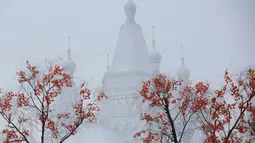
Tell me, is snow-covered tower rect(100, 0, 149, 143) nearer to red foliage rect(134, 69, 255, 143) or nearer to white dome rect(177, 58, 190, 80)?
white dome rect(177, 58, 190, 80)

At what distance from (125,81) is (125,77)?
0.55 metres

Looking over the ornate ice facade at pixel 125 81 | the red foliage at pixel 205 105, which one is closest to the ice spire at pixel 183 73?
the ornate ice facade at pixel 125 81

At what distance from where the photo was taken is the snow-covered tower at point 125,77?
7244cm

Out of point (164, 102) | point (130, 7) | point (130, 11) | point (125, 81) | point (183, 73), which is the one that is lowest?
point (125, 81)

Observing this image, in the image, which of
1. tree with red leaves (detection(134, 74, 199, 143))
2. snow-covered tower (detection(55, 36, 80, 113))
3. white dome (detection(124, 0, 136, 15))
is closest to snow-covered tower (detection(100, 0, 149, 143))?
white dome (detection(124, 0, 136, 15))

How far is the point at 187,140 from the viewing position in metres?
56.8

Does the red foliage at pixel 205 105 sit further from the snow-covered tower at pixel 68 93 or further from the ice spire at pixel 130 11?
the ice spire at pixel 130 11

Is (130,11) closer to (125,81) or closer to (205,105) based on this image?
(125,81)

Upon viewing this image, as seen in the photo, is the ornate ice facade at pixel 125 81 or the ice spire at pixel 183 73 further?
the ice spire at pixel 183 73

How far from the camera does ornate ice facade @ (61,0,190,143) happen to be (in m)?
67.5


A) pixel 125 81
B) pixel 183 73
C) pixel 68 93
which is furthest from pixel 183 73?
pixel 68 93

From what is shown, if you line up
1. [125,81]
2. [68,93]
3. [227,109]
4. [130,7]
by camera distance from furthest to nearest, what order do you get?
1. [130,7]
2. [125,81]
3. [68,93]
4. [227,109]

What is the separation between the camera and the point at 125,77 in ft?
255

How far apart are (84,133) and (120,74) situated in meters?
14.2
